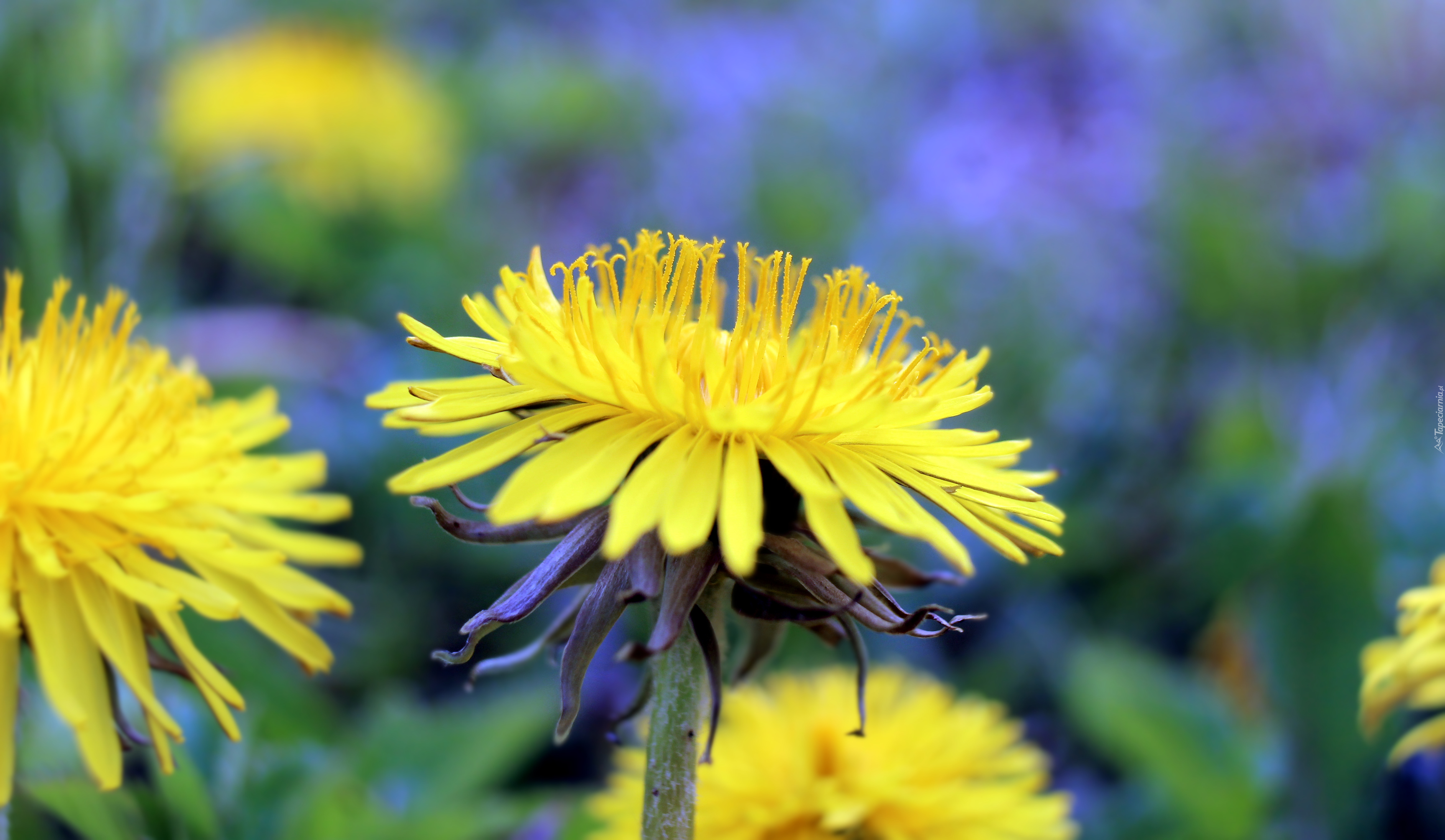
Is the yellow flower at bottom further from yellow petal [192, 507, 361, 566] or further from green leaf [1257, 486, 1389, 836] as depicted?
green leaf [1257, 486, 1389, 836]

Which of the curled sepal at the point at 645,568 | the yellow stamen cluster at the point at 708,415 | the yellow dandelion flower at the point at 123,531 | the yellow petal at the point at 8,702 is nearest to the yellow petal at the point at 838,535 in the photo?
the yellow stamen cluster at the point at 708,415

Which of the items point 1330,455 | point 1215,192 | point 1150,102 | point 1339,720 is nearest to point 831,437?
point 1339,720

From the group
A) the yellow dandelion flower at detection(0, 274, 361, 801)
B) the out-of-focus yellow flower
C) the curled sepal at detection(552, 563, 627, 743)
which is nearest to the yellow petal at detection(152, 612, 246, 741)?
the yellow dandelion flower at detection(0, 274, 361, 801)

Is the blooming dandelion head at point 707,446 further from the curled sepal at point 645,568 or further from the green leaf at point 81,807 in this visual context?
the green leaf at point 81,807

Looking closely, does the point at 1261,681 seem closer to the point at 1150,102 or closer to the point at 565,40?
the point at 1150,102

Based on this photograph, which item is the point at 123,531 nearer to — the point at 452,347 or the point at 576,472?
the point at 452,347

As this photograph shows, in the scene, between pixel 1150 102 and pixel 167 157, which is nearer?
pixel 167 157
